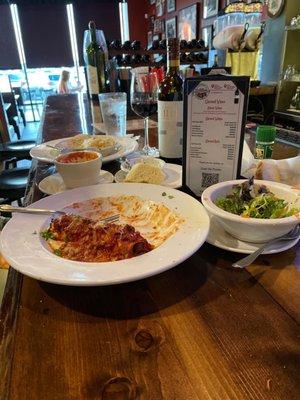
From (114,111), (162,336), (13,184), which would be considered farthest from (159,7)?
(162,336)

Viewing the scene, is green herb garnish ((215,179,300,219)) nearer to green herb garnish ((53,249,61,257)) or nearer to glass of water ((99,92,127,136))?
green herb garnish ((53,249,61,257))

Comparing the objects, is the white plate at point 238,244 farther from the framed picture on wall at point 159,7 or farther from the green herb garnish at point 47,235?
the framed picture on wall at point 159,7

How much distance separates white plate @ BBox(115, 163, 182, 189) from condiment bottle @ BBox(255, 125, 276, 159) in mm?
256

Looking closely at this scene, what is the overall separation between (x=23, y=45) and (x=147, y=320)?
937 cm

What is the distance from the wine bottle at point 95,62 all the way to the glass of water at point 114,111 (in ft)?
2.76

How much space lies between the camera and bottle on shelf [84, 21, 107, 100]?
212cm

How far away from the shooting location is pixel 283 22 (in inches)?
128

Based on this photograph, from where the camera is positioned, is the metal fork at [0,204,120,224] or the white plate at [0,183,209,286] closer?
the white plate at [0,183,209,286]

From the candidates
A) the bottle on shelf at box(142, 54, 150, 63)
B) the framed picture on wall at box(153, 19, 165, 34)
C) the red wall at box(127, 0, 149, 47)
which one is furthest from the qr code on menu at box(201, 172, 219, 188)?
the red wall at box(127, 0, 149, 47)

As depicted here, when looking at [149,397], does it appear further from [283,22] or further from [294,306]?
[283,22]

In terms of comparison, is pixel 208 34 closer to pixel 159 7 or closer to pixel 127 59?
pixel 127 59

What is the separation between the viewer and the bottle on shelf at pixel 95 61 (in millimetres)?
2117

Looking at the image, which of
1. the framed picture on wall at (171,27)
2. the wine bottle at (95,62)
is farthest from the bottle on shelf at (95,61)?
the framed picture on wall at (171,27)

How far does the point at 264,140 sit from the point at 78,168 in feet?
1.85
